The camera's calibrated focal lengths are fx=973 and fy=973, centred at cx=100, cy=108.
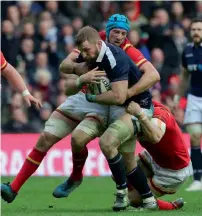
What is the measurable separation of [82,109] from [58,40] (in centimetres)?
901

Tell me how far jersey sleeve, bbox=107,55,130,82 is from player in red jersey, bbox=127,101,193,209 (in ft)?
1.84

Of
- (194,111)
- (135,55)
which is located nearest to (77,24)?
(194,111)

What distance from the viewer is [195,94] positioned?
14438 millimetres

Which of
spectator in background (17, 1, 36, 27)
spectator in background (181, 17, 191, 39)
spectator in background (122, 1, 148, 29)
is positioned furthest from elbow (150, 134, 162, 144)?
spectator in background (181, 17, 191, 39)

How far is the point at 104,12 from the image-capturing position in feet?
68.3

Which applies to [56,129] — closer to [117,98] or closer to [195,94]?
[117,98]

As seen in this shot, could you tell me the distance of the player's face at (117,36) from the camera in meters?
11.0

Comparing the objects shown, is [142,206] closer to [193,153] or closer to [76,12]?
[193,153]

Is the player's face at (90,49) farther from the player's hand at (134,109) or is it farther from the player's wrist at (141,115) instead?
the player's wrist at (141,115)

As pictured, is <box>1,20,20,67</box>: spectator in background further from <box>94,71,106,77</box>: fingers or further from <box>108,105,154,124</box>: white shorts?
<box>94,71,106,77</box>: fingers

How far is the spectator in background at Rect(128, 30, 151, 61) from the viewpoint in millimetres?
19391

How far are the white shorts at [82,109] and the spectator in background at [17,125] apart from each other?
7.03m

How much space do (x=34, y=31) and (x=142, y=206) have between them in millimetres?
9856

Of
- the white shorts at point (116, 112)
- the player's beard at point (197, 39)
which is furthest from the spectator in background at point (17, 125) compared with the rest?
the white shorts at point (116, 112)
